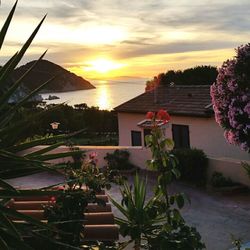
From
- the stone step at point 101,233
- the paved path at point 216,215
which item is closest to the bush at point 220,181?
the paved path at point 216,215

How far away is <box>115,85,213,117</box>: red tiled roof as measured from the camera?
19.8 metres

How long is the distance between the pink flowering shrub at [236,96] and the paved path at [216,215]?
2496mm

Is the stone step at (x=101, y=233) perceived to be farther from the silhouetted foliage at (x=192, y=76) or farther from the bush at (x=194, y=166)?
the silhouetted foliage at (x=192, y=76)

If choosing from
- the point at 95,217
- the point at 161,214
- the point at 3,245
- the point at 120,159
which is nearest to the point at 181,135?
the point at 120,159

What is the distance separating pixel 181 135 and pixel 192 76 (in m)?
A: 18.7

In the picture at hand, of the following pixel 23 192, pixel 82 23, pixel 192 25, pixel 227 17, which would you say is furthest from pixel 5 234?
pixel 192 25

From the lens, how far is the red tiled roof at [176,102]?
1982 cm

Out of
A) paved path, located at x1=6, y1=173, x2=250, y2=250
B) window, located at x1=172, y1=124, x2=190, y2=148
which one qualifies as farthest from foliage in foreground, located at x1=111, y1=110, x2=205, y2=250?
window, located at x1=172, y1=124, x2=190, y2=148

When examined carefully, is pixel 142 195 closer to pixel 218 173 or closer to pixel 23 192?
pixel 23 192

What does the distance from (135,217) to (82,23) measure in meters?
4.74

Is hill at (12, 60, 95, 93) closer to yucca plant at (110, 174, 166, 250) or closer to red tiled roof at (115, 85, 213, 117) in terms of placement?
yucca plant at (110, 174, 166, 250)

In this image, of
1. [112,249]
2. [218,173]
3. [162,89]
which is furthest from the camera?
[162,89]

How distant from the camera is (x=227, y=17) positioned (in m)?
10.8

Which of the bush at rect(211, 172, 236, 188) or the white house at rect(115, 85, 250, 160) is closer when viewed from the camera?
the bush at rect(211, 172, 236, 188)
